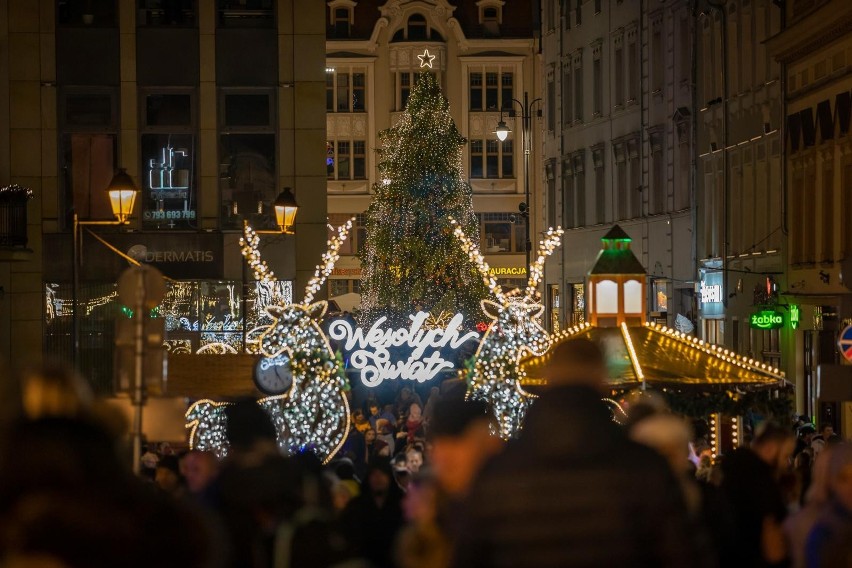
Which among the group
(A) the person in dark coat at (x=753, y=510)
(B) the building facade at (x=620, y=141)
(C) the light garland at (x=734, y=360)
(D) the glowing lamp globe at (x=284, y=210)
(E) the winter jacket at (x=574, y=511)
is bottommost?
(A) the person in dark coat at (x=753, y=510)

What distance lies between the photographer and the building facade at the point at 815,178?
30188 mm

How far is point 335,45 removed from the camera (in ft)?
252

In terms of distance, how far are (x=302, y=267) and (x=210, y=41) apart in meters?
4.87

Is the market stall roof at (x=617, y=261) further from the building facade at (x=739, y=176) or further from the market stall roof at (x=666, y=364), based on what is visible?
the building facade at (x=739, y=176)

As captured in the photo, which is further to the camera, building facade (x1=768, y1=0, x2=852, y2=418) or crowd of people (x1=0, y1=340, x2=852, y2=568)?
building facade (x1=768, y1=0, x2=852, y2=418)

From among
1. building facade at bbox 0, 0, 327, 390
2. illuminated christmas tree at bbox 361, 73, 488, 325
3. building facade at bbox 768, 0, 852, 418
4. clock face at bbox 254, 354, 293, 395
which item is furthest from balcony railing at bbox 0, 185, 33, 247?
illuminated christmas tree at bbox 361, 73, 488, 325

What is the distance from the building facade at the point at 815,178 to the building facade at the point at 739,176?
97 centimetres

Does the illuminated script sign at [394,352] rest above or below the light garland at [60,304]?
below

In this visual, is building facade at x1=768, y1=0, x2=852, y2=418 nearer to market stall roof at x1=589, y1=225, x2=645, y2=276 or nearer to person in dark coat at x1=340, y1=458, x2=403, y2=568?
market stall roof at x1=589, y1=225, x2=645, y2=276

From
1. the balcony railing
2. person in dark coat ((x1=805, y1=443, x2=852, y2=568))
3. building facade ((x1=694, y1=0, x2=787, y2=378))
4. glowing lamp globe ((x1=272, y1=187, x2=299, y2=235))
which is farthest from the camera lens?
building facade ((x1=694, y1=0, x2=787, y2=378))

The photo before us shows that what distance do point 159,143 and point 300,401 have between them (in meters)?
15.3

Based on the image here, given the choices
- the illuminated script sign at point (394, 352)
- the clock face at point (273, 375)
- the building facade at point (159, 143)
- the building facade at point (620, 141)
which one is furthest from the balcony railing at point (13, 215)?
the building facade at point (620, 141)

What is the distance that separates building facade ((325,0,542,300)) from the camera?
76000mm

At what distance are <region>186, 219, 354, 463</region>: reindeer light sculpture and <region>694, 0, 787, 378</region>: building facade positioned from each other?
15.4m
